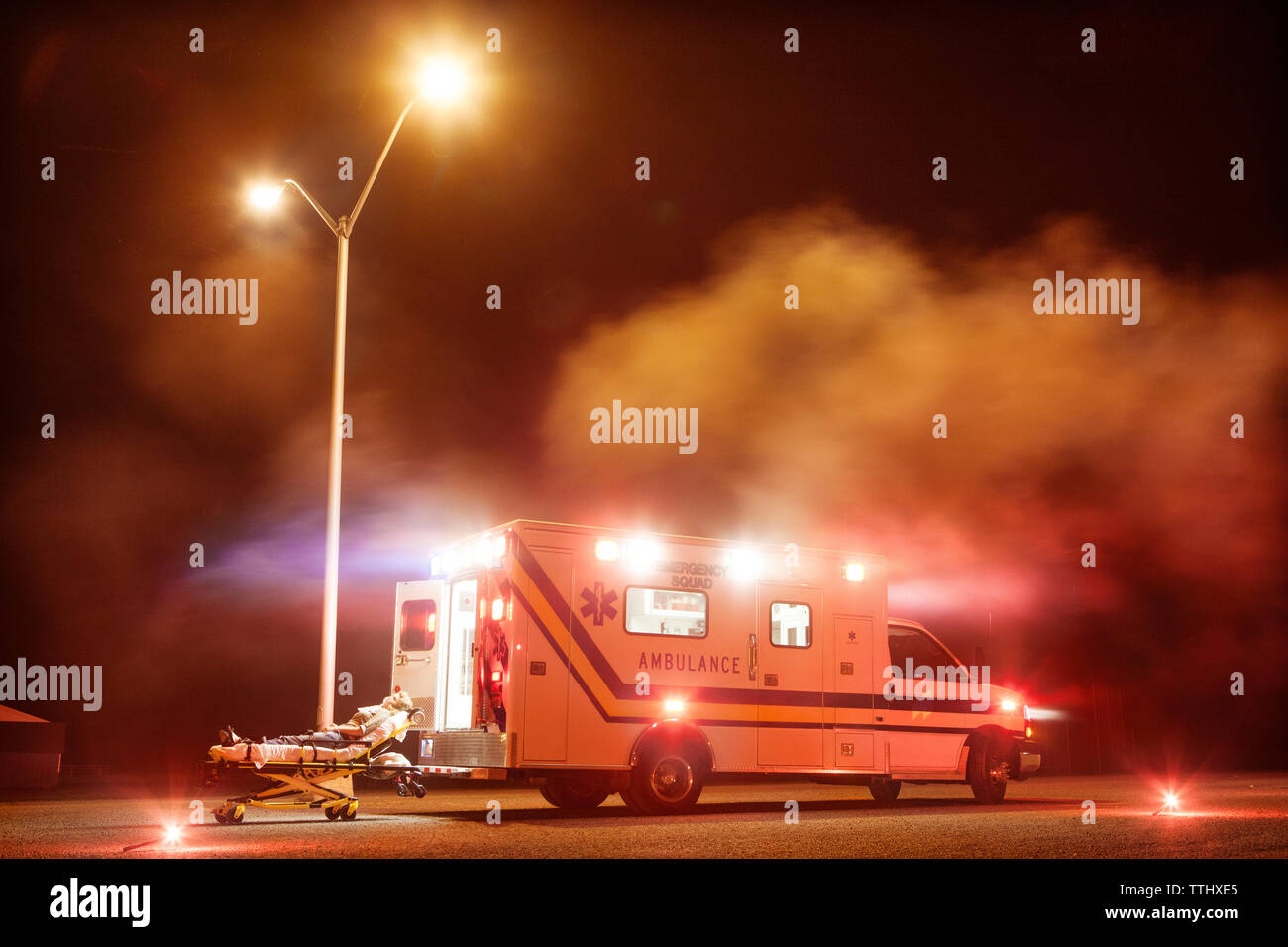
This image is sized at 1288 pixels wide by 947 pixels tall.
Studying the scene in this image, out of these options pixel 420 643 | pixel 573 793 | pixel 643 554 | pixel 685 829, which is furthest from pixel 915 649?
pixel 420 643

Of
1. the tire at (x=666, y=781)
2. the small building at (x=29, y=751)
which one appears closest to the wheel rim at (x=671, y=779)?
the tire at (x=666, y=781)

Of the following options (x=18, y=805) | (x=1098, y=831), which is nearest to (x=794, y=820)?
(x=1098, y=831)

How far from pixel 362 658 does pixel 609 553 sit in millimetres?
15864

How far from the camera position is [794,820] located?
500 inches

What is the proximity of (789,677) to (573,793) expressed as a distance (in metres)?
2.80

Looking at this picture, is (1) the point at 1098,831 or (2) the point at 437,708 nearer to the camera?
(1) the point at 1098,831

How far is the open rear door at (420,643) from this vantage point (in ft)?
44.9

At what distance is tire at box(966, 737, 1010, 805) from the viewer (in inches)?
600

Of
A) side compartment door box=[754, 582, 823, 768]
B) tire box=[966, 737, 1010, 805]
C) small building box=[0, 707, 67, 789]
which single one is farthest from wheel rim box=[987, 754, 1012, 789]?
small building box=[0, 707, 67, 789]

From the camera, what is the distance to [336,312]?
15922 mm
